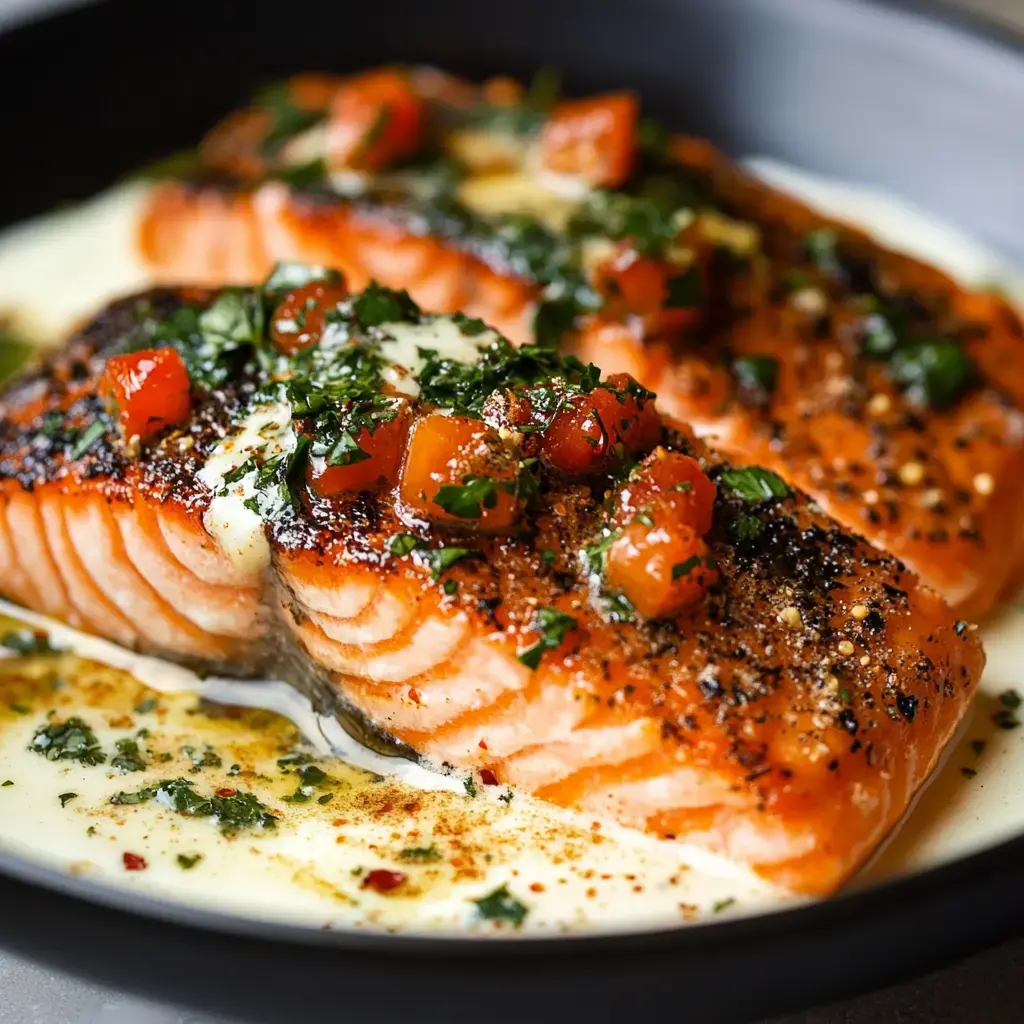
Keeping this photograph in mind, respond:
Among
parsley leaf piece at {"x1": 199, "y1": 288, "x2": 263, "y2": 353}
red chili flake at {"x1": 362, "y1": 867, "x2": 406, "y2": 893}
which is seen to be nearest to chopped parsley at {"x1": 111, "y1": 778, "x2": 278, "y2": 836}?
red chili flake at {"x1": 362, "y1": 867, "x2": 406, "y2": 893}

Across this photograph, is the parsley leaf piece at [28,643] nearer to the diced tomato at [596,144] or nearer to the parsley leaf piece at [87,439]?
the parsley leaf piece at [87,439]

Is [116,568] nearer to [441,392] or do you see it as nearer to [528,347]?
[441,392]

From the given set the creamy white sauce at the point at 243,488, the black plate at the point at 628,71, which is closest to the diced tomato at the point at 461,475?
the creamy white sauce at the point at 243,488

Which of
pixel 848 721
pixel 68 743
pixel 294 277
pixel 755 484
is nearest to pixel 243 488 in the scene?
pixel 68 743

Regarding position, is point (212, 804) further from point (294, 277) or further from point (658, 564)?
point (294, 277)

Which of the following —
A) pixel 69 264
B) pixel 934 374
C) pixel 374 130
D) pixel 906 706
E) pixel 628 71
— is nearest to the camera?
pixel 906 706

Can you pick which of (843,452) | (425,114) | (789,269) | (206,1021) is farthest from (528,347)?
(425,114)
